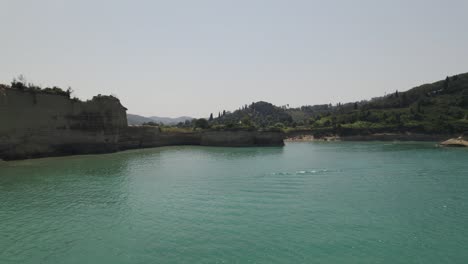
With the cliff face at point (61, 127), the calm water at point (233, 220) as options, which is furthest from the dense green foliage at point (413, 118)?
the calm water at point (233, 220)

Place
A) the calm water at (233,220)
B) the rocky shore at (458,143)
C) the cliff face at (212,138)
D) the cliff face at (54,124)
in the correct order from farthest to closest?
the cliff face at (212,138)
the rocky shore at (458,143)
the cliff face at (54,124)
the calm water at (233,220)

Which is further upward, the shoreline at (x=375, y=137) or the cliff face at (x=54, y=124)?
the cliff face at (x=54, y=124)

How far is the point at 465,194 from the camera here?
21516 mm

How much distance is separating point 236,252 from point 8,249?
9.27 meters

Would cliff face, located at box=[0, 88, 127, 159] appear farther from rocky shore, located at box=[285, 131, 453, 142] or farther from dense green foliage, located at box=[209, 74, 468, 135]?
rocky shore, located at box=[285, 131, 453, 142]

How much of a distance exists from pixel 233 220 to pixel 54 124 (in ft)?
142

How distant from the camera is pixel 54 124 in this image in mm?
47500

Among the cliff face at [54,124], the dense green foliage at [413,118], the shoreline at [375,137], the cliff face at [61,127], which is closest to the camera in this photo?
the cliff face at [54,124]

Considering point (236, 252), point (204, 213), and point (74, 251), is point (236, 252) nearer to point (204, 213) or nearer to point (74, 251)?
point (204, 213)

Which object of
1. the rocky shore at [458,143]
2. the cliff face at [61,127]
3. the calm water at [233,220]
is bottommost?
the rocky shore at [458,143]

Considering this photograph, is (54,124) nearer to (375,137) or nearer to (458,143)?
(458,143)

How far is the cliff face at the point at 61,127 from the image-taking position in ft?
135

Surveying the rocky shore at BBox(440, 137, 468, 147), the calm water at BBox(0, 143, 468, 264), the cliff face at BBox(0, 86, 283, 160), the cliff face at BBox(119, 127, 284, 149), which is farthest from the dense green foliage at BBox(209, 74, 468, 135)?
the calm water at BBox(0, 143, 468, 264)

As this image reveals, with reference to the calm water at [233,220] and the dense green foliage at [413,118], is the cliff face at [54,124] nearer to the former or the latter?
the calm water at [233,220]
